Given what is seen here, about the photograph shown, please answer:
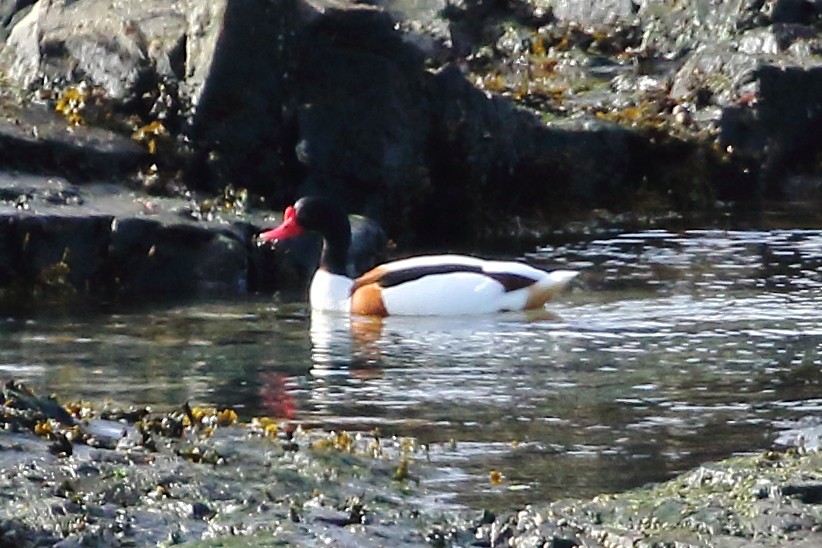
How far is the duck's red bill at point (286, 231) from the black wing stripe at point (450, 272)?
51.8 inches

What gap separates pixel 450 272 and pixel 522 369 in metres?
2.80

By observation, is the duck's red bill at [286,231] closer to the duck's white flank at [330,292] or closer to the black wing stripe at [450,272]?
the duck's white flank at [330,292]

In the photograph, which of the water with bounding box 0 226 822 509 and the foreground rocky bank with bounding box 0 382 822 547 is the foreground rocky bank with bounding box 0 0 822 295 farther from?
the foreground rocky bank with bounding box 0 382 822 547

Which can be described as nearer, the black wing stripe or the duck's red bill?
the black wing stripe

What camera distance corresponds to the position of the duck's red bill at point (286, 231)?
15.1 m

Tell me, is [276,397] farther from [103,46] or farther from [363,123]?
[103,46]

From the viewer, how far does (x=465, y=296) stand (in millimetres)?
14039

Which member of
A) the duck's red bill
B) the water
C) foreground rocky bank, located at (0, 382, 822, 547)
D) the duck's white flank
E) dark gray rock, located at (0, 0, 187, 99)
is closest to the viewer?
foreground rocky bank, located at (0, 382, 822, 547)

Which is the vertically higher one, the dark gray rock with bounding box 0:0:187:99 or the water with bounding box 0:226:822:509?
the dark gray rock with bounding box 0:0:187:99

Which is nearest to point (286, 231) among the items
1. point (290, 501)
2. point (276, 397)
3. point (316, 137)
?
point (316, 137)

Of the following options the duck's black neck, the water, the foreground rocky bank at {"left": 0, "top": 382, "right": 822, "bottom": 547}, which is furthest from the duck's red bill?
the foreground rocky bank at {"left": 0, "top": 382, "right": 822, "bottom": 547}

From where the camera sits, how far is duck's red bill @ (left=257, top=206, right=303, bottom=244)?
1509 centimetres

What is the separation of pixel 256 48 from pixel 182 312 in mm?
3816

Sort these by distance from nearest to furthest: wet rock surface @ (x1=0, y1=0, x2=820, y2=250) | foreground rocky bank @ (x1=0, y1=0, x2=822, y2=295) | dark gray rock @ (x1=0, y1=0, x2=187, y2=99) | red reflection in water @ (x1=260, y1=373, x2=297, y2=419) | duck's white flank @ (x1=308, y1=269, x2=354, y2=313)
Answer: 1. red reflection in water @ (x1=260, y1=373, x2=297, y2=419)
2. duck's white flank @ (x1=308, y1=269, x2=354, y2=313)
3. foreground rocky bank @ (x1=0, y1=0, x2=822, y2=295)
4. wet rock surface @ (x1=0, y1=0, x2=820, y2=250)
5. dark gray rock @ (x1=0, y1=0, x2=187, y2=99)
